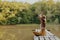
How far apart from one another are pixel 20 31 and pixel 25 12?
1.29ft

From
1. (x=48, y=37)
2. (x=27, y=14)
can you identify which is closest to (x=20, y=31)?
(x=27, y=14)

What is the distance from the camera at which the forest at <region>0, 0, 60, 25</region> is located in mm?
3512

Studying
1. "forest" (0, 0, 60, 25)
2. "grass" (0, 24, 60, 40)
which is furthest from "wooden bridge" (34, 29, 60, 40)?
"forest" (0, 0, 60, 25)

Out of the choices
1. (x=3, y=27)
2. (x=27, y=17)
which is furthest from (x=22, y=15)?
(x=3, y=27)

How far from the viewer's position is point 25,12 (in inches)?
140

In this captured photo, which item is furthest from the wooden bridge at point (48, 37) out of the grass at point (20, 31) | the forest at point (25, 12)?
the forest at point (25, 12)

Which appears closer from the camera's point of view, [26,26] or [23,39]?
[23,39]

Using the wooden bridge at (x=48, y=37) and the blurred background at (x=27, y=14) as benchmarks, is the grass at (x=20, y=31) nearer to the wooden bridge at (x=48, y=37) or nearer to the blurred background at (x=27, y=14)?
the blurred background at (x=27, y=14)

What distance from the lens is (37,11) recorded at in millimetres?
3488

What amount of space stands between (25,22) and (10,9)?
0.38 meters

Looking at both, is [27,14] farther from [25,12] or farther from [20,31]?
[20,31]

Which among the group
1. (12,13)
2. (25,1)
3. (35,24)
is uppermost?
(25,1)

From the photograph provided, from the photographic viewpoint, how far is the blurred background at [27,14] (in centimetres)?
350

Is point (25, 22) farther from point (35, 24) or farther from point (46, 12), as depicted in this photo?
point (46, 12)
